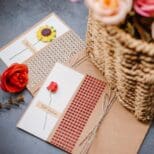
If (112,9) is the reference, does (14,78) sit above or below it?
below

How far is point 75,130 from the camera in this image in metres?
1.00

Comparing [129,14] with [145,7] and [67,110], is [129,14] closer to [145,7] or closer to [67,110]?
[145,7]

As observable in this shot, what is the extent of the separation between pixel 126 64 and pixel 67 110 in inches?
11.6

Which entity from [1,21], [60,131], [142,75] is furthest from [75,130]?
[1,21]

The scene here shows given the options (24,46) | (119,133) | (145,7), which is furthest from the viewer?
(24,46)

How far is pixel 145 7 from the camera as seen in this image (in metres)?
0.71

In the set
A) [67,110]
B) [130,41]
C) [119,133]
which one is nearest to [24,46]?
[67,110]

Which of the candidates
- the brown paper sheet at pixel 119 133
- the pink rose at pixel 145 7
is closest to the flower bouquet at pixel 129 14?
the pink rose at pixel 145 7

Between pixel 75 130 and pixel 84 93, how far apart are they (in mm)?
102

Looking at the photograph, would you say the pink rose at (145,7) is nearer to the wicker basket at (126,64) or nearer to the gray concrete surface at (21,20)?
the wicker basket at (126,64)

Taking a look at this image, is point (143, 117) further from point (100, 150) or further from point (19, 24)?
point (19, 24)

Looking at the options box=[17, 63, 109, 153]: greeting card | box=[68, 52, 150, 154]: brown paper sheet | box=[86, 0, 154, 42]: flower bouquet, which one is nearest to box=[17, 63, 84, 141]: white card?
box=[17, 63, 109, 153]: greeting card

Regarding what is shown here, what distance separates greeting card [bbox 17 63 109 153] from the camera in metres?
1.00

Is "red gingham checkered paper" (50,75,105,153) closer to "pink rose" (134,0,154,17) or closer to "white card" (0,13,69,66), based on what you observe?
"white card" (0,13,69,66)
